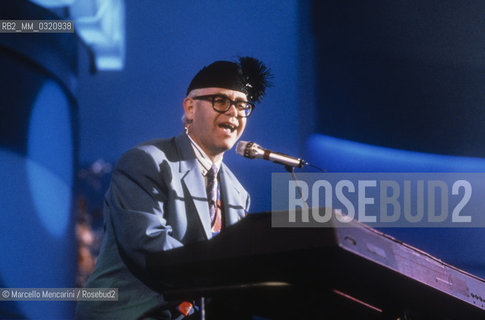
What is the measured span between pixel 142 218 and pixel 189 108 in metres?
0.84

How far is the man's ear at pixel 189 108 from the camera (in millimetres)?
2193

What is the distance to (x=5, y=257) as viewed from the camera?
2.29 meters

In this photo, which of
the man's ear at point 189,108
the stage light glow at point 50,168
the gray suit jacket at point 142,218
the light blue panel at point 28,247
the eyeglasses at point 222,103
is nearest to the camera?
the gray suit jacket at point 142,218

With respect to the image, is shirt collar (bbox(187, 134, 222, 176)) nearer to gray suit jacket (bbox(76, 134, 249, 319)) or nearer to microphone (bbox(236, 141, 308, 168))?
gray suit jacket (bbox(76, 134, 249, 319))

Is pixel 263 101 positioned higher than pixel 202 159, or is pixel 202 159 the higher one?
pixel 263 101

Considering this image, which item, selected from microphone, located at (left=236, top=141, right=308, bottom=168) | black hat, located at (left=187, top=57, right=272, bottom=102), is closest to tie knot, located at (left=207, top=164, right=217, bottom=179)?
black hat, located at (left=187, top=57, right=272, bottom=102)

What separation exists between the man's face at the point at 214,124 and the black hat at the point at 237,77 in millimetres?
29

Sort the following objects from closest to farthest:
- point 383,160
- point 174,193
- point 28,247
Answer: point 174,193, point 28,247, point 383,160

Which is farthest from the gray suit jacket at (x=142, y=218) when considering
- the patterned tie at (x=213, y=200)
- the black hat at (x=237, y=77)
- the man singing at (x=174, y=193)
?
the black hat at (x=237, y=77)

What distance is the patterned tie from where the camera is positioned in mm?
1954

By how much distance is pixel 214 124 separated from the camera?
211 centimetres

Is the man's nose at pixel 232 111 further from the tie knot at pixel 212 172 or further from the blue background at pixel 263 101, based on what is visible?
the blue background at pixel 263 101

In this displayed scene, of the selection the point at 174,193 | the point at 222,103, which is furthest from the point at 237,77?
the point at 174,193

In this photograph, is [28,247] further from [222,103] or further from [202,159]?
[222,103]
